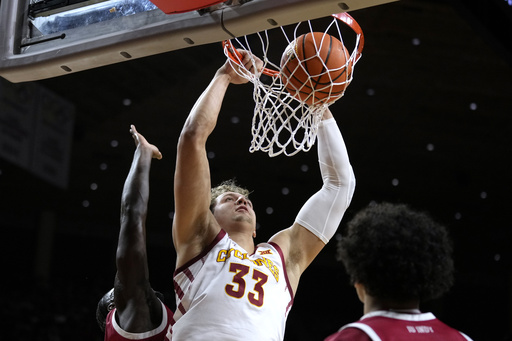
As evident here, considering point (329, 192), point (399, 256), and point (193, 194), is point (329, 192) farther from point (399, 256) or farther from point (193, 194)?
point (399, 256)

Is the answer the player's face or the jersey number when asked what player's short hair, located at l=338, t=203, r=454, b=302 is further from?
the player's face

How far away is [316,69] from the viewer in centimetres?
308

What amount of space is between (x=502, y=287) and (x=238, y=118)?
658 centimetres

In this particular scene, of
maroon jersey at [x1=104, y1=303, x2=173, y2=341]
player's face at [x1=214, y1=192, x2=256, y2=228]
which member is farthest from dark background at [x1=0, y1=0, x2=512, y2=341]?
maroon jersey at [x1=104, y1=303, x2=173, y2=341]

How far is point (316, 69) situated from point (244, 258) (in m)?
0.87

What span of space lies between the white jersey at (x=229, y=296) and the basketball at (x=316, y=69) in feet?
2.38

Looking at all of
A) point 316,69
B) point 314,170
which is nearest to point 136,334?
point 316,69

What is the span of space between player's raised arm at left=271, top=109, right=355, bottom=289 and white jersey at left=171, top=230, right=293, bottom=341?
0.24m

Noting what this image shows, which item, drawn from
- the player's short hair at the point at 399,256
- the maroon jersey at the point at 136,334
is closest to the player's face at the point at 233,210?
the maroon jersey at the point at 136,334

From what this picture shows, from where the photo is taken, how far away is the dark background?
8117 millimetres

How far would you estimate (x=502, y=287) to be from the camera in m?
12.8

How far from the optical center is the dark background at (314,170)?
8117mm

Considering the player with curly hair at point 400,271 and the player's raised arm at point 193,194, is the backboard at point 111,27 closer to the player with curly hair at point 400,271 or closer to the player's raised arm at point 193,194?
the player's raised arm at point 193,194

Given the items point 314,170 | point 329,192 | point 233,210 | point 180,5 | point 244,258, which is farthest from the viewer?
point 314,170
